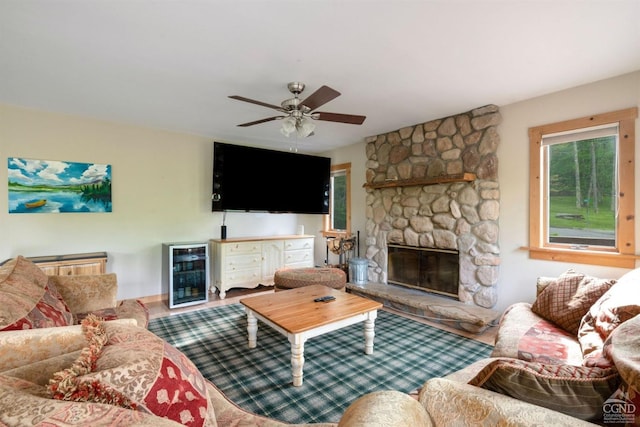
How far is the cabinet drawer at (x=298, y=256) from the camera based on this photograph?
4.86 meters

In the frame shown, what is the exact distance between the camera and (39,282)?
5.92 feet

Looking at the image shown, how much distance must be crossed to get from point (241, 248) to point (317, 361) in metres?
2.43

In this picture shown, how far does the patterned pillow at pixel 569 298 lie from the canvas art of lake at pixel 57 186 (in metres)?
4.73

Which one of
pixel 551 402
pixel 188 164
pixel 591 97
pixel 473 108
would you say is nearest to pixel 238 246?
pixel 188 164

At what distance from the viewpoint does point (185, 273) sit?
3939 mm

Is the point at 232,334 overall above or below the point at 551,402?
below

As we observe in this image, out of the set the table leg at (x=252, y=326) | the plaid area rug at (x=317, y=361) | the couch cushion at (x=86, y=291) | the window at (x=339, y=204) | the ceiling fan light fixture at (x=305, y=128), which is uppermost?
the ceiling fan light fixture at (x=305, y=128)

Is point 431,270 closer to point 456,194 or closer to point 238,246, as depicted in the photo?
point 456,194

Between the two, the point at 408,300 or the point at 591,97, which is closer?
the point at 591,97

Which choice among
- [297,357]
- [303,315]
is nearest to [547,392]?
[297,357]

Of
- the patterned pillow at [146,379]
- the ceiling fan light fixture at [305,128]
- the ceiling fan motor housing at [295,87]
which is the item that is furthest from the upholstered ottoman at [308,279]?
the patterned pillow at [146,379]

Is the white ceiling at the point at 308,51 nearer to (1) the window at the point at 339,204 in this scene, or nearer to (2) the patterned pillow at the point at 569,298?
(2) the patterned pillow at the point at 569,298

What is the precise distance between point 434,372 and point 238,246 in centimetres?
310

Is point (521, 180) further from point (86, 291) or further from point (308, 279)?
point (86, 291)
